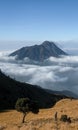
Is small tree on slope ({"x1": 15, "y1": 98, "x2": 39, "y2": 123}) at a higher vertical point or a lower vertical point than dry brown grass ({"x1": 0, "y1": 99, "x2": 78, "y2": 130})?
higher

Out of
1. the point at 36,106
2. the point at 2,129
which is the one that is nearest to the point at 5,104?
the point at 36,106

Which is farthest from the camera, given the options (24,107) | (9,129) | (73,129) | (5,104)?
(5,104)

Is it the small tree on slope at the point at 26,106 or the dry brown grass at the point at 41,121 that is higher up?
the small tree on slope at the point at 26,106

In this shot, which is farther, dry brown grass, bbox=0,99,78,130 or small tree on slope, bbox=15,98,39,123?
small tree on slope, bbox=15,98,39,123

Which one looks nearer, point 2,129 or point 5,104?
point 2,129

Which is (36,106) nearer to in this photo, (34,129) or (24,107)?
(24,107)

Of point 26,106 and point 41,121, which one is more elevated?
point 26,106

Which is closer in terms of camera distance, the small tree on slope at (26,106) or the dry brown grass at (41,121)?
the dry brown grass at (41,121)

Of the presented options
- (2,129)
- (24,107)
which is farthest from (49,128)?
(24,107)

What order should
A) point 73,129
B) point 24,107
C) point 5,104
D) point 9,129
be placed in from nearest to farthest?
1. point 73,129
2. point 9,129
3. point 24,107
4. point 5,104

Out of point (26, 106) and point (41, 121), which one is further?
point (26, 106)
